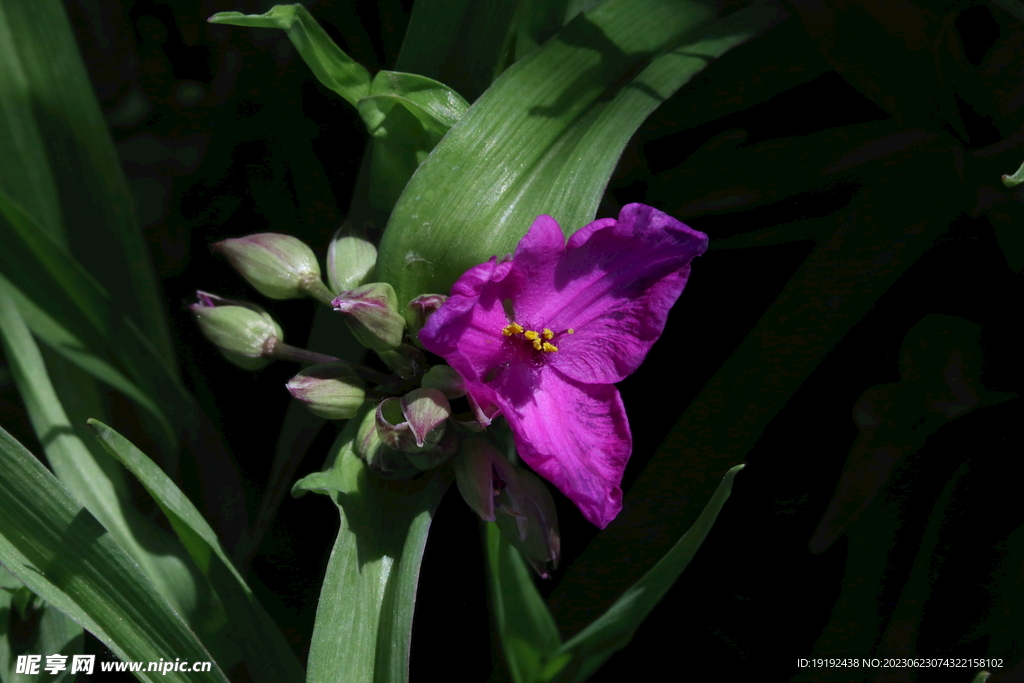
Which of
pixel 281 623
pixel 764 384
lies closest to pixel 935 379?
pixel 764 384

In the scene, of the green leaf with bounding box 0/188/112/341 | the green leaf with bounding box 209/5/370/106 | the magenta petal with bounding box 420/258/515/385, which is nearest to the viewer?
the magenta petal with bounding box 420/258/515/385

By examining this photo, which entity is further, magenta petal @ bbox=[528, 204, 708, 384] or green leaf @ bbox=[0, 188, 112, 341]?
green leaf @ bbox=[0, 188, 112, 341]

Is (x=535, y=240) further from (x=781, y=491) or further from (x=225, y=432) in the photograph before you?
(x=225, y=432)

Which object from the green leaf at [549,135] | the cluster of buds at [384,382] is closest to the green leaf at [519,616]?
the cluster of buds at [384,382]

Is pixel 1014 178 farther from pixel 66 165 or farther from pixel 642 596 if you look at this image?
pixel 66 165

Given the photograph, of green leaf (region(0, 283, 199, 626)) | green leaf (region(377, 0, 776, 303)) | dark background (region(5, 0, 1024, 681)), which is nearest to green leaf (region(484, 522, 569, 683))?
dark background (region(5, 0, 1024, 681))

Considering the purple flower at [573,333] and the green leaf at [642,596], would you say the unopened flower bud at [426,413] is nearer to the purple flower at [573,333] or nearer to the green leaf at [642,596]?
the purple flower at [573,333]

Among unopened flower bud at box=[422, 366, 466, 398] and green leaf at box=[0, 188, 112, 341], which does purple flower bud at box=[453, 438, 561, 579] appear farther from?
green leaf at box=[0, 188, 112, 341]
